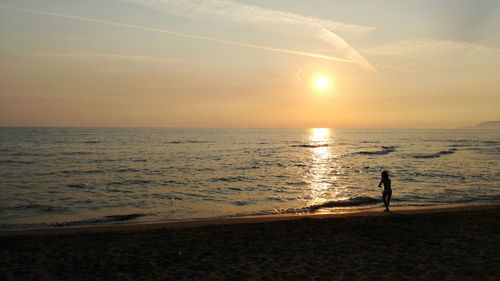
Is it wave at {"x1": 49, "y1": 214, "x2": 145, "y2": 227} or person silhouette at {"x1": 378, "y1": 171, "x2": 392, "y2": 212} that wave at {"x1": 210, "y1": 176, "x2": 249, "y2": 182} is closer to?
wave at {"x1": 49, "y1": 214, "x2": 145, "y2": 227}

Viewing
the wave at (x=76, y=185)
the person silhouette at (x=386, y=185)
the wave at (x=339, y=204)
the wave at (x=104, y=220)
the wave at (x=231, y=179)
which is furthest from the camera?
the wave at (x=231, y=179)

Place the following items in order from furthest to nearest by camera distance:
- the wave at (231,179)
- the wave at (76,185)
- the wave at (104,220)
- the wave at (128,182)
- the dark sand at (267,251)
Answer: the wave at (231,179), the wave at (128,182), the wave at (76,185), the wave at (104,220), the dark sand at (267,251)

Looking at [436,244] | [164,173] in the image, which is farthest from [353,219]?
[164,173]

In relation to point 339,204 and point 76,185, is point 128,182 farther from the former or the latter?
point 339,204

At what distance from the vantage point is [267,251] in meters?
10.8

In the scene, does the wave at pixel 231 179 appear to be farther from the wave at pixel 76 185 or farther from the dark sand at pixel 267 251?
the dark sand at pixel 267 251

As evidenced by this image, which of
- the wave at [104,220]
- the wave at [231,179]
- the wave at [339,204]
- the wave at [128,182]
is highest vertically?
the wave at [128,182]

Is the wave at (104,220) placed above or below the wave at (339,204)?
above

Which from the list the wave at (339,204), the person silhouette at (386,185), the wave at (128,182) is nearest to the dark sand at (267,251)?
the person silhouette at (386,185)

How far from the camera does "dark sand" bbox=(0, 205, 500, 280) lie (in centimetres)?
887

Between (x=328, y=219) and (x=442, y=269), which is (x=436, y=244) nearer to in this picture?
(x=442, y=269)

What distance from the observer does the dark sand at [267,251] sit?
887cm

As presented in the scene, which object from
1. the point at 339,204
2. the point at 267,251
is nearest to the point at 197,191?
the point at 339,204

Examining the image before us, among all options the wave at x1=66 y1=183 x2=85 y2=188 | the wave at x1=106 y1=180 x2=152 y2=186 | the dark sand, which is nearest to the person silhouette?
the dark sand
